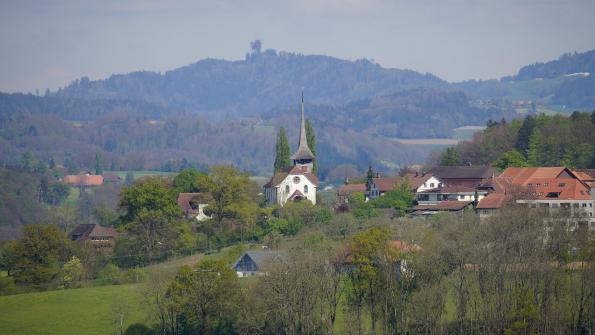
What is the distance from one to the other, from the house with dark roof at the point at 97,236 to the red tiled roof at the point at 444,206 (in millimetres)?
21938

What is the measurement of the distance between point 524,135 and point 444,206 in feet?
70.9

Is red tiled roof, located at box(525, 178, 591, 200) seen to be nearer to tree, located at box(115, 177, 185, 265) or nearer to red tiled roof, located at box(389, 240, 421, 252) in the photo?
red tiled roof, located at box(389, 240, 421, 252)

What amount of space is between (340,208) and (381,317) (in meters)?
33.2

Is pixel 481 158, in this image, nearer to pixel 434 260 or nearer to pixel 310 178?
pixel 310 178

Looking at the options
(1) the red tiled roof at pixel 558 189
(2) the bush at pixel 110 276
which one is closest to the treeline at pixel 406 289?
(2) the bush at pixel 110 276

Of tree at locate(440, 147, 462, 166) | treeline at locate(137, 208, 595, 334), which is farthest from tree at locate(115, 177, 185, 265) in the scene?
tree at locate(440, 147, 462, 166)

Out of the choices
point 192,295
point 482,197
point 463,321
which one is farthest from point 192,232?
point 463,321

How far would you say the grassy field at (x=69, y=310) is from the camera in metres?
63.2

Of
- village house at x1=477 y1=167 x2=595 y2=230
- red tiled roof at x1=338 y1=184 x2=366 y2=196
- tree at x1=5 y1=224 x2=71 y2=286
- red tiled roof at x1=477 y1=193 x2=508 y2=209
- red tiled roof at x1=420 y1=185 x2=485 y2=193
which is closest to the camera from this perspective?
tree at x1=5 y1=224 x2=71 y2=286

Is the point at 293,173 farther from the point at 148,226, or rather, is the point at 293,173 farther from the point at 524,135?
the point at 524,135

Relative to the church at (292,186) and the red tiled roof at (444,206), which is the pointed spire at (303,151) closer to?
the church at (292,186)

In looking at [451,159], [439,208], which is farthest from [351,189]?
[439,208]

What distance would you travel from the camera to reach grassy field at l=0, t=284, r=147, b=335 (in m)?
63.2

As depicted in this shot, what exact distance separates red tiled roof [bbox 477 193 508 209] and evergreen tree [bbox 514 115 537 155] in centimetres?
2105
